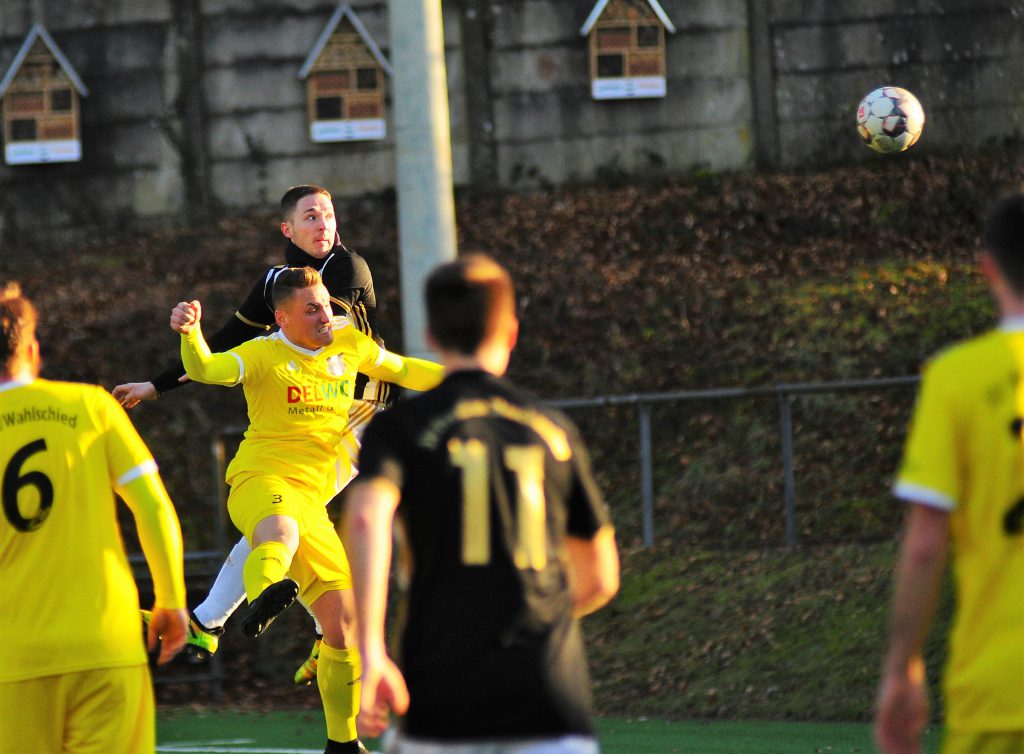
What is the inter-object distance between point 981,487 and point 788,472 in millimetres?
8735

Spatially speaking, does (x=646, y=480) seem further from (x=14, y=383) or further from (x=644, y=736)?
(x=14, y=383)

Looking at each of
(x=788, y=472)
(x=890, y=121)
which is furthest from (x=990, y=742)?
(x=890, y=121)

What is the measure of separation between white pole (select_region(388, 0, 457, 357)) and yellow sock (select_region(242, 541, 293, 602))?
3.27 m

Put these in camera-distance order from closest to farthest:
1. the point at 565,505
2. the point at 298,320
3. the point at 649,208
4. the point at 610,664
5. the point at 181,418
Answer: the point at 565,505 → the point at 298,320 → the point at 610,664 → the point at 181,418 → the point at 649,208

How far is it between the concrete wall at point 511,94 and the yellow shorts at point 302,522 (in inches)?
422

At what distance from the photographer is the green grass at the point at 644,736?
935 cm

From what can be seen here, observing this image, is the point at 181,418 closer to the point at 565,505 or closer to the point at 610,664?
the point at 610,664

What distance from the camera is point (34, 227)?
19406mm

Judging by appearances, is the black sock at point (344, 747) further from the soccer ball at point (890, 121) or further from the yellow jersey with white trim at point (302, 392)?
the soccer ball at point (890, 121)

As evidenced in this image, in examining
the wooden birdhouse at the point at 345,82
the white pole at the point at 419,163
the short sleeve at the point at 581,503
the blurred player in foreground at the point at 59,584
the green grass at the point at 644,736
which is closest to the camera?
the short sleeve at the point at 581,503

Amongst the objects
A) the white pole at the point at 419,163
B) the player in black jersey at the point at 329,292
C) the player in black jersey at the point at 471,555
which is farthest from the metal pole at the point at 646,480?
the player in black jersey at the point at 471,555

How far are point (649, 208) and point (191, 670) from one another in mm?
7112

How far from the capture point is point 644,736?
1002 centimetres

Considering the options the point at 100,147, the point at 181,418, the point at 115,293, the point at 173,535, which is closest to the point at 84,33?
the point at 100,147
